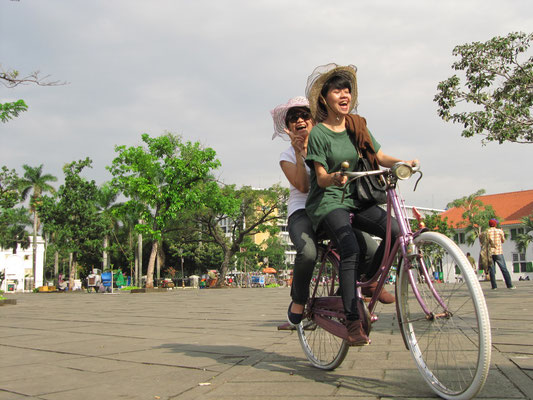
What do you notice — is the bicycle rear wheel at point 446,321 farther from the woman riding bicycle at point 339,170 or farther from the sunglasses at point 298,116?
the sunglasses at point 298,116

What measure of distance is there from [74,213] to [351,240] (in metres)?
40.8

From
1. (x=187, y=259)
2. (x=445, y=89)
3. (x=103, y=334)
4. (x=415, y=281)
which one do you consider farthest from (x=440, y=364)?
(x=187, y=259)

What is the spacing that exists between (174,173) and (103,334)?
2629 cm

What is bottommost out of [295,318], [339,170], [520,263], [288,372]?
[520,263]

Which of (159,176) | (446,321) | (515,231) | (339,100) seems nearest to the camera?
(446,321)

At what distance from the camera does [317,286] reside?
409 cm

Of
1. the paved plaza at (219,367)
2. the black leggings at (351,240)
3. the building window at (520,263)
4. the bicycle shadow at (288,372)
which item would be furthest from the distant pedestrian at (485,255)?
the building window at (520,263)

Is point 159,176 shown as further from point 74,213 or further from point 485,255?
point 485,255

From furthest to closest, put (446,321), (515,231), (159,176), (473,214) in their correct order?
1. (515,231)
2. (473,214)
3. (159,176)
4. (446,321)

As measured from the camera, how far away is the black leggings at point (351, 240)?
330cm

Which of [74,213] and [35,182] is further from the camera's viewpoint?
[35,182]

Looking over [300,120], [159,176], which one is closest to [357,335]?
[300,120]

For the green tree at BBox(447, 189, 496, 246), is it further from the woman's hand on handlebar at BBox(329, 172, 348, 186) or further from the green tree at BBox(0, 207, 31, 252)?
the woman's hand on handlebar at BBox(329, 172, 348, 186)

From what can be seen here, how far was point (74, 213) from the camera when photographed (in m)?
41.2
